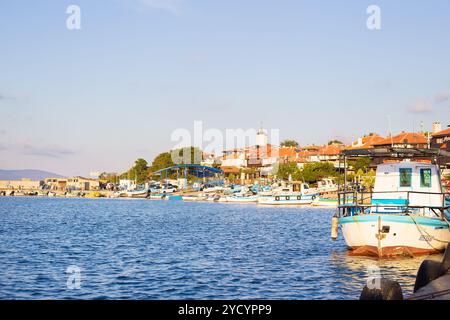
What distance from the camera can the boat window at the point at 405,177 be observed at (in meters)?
32.8

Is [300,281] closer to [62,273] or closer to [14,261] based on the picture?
[62,273]

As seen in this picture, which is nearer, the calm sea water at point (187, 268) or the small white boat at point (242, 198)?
the calm sea water at point (187, 268)

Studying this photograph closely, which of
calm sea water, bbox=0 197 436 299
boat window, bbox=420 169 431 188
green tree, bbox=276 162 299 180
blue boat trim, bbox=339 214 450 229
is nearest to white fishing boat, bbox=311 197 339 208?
green tree, bbox=276 162 299 180

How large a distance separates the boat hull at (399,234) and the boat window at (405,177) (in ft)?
11.0

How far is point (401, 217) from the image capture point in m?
28.8

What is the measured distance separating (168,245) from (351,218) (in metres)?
13.3

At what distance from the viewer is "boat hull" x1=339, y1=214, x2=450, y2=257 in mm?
28875

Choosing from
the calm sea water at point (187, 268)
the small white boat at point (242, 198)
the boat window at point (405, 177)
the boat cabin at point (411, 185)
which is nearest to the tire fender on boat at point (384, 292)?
the calm sea water at point (187, 268)

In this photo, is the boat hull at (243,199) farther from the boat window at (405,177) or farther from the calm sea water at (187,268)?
the boat window at (405,177)

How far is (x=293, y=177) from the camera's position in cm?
15838

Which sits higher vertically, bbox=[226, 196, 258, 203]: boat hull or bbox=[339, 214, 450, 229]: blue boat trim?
bbox=[226, 196, 258, 203]: boat hull

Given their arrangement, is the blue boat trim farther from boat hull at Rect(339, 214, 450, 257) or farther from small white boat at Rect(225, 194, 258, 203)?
small white boat at Rect(225, 194, 258, 203)

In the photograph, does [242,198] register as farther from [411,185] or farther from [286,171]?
[411,185]
